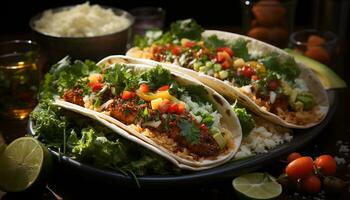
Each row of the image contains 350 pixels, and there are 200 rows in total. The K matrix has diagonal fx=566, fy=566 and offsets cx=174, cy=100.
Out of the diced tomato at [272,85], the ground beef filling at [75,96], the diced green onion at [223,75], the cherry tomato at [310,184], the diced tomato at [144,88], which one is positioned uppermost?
the diced tomato at [144,88]

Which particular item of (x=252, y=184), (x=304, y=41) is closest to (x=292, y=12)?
(x=304, y=41)

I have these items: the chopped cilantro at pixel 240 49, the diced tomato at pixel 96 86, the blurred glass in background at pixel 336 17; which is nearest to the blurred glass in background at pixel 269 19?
the blurred glass in background at pixel 336 17

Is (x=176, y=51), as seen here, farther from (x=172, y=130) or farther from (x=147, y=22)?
(x=147, y=22)

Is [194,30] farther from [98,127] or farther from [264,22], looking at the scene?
[98,127]

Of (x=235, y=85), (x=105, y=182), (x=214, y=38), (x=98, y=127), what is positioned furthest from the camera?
(x=214, y=38)

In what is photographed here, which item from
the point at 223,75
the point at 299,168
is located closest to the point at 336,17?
the point at 223,75

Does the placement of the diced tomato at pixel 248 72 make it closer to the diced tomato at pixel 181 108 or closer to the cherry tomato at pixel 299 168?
the diced tomato at pixel 181 108
